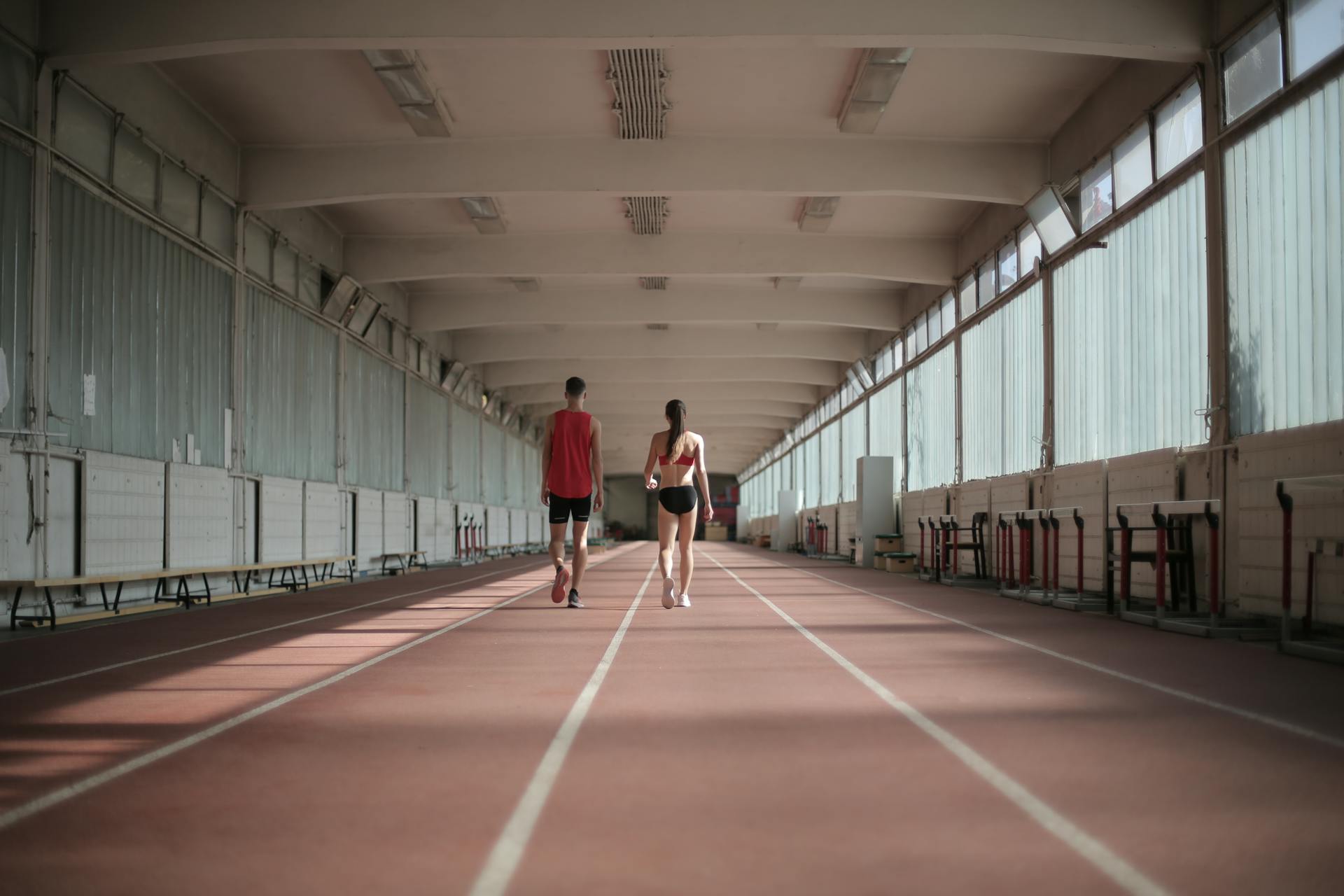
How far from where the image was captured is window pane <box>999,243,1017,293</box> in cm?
1628

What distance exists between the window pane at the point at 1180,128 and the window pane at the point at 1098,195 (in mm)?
1292

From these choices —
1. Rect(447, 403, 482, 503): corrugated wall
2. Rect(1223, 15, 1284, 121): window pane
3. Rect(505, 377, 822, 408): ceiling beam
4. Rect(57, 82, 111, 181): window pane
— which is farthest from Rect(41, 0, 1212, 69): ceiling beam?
Rect(505, 377, 822, 408): ceiling beam

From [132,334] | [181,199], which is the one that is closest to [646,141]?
[181,199]

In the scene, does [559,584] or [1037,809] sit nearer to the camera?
[1037,809]

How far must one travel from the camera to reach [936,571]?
16359 mm

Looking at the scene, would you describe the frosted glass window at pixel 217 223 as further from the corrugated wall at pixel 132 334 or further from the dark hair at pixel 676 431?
the dark hair at pixel 676 431

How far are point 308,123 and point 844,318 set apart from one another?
13.4 metres

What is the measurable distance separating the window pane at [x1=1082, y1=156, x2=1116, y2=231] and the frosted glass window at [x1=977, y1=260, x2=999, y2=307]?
12.4 ft

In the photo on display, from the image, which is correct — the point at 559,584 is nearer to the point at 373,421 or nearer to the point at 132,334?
the point at 132,334

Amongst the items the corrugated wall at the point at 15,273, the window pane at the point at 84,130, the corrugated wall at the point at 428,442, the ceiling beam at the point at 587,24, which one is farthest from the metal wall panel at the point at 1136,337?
the corrugated wall at the point at 428,442

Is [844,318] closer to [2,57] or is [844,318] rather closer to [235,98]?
[235,98]

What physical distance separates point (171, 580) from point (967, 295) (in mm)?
13763

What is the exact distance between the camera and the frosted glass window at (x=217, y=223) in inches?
543

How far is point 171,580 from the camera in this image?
1320 centimetres
